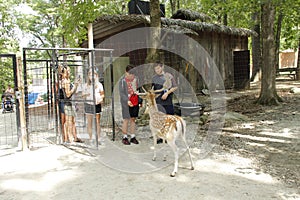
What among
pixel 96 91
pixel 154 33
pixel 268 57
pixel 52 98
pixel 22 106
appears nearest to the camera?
pixel 22 106

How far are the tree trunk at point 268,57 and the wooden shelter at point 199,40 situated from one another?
2407 millimetres

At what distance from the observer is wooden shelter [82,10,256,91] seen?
10203mm

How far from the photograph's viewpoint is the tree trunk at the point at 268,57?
9.20 m

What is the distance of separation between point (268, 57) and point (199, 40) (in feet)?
13.4

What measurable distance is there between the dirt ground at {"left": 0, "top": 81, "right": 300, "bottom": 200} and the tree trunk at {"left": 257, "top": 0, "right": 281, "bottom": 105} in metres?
3.16

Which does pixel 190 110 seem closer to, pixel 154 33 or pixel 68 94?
pixel 154 33

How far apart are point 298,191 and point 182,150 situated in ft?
6.95

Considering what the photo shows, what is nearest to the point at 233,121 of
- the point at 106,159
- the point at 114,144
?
the point at 114,144

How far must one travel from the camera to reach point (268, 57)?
30.5ft

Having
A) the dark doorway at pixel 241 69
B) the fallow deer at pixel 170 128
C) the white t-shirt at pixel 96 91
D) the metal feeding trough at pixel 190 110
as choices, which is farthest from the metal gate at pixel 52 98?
the dark doorway at pixel 241 69

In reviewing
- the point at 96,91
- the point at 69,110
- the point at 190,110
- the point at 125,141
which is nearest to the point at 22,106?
the point at 69,110

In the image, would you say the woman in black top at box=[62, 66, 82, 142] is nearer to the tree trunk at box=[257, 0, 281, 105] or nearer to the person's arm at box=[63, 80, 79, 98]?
the person's arm at box=[63, 80, 79, 98]

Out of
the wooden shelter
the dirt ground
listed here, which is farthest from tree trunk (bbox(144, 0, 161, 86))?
the wooden shelter

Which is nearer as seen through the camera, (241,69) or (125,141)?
(125,141)
